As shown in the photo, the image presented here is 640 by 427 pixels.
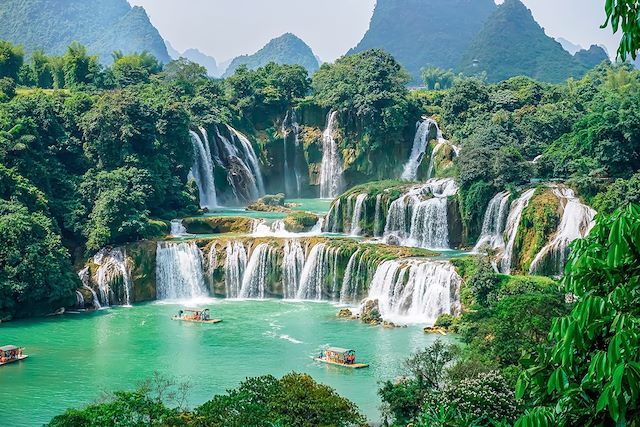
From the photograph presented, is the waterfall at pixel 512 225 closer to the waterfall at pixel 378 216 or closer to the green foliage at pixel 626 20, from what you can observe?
the waterfall at pixel 378 216

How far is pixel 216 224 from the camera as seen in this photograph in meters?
31.6

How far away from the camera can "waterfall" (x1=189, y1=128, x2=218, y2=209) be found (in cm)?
3788

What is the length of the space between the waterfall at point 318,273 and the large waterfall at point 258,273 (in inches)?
45.8

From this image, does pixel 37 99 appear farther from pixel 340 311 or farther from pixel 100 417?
pixel 100 417

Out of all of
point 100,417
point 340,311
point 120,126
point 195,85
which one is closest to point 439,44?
point 195,85

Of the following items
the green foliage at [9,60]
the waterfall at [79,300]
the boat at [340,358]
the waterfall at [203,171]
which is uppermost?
the green foliage at [9,60]

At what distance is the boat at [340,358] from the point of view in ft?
63.7

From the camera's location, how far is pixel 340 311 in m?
25.1

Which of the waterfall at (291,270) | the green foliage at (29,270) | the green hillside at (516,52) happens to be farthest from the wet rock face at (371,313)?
the green hillside at (516,52)

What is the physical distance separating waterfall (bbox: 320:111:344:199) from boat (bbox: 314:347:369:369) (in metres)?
23.1

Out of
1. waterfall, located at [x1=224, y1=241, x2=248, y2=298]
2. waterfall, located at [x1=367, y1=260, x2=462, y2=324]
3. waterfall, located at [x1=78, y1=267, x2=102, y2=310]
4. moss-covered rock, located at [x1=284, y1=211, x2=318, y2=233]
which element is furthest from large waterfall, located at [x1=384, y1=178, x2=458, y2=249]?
waterfall, located at [x1=78, y1=267, x2=102, y2=310]

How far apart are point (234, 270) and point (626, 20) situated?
2527 cm

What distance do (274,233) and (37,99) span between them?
10896mm

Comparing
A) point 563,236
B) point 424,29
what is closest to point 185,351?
point 563,236
